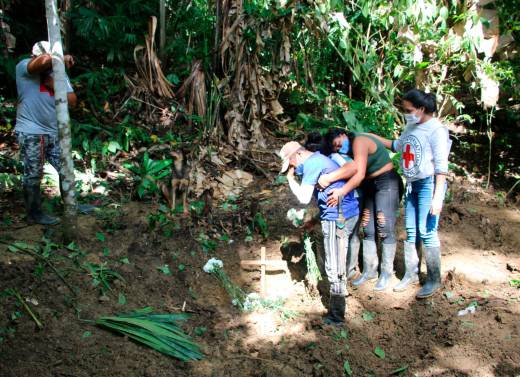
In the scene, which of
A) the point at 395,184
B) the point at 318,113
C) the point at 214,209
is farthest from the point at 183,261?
the point at 318,113

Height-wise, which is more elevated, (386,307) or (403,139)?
(403,139)

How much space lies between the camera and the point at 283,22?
22.8ft

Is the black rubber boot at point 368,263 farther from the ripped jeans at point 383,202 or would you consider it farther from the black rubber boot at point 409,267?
the black rubber boot at point 409,267

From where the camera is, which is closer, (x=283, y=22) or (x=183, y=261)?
(x=183, y=261)

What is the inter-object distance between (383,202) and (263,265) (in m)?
1.26

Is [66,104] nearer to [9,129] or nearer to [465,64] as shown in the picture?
[9,129]

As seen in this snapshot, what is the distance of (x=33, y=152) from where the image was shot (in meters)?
4.69

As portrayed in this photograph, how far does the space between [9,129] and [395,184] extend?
5109 millimetres

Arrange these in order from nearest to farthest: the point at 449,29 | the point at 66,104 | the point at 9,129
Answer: the point at 66,104
the point at 9,129
the point at 449,29

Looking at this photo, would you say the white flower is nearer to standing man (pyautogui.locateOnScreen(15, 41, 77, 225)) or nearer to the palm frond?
the palm frond

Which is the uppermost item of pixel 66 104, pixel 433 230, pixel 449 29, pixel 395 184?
pixel 449 29

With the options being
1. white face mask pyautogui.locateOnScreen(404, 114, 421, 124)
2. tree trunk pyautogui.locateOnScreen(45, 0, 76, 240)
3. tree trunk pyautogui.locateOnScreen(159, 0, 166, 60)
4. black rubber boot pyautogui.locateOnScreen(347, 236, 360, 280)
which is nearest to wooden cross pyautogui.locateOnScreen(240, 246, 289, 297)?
black rubber boot pyautogui.locateOnScreen(347, 236, 360, 280)

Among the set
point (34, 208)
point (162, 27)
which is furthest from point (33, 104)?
point (162, 27)

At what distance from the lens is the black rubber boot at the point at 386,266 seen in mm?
4785
